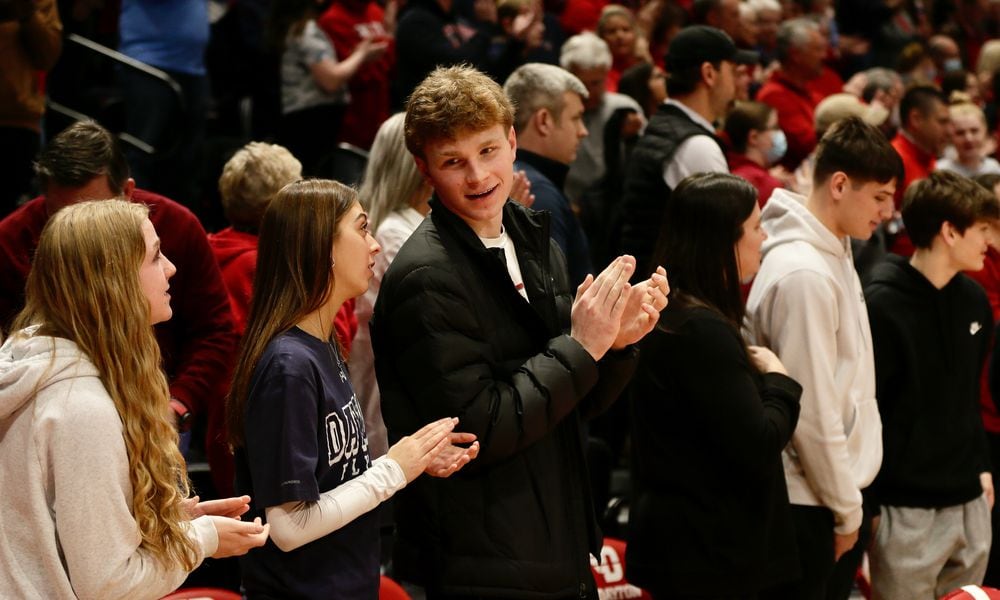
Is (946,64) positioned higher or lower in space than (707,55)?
lower

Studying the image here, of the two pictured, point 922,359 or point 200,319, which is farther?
point 922,359

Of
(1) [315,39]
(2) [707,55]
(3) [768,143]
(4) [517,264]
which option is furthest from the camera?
(1) [315,39]

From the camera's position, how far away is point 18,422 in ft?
8.09

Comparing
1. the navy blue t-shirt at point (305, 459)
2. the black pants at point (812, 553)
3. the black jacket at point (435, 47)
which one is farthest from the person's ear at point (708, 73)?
the navy blue t-shirt at point (305, 459)

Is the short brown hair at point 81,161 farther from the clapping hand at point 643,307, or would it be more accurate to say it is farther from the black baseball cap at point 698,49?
the black baseball cap at point 698,49

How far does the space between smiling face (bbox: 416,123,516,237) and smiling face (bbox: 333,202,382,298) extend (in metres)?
0.20

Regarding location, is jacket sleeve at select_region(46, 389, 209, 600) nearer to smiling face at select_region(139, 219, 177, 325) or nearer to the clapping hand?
smiling face at select_region(139, 219, 177, 325)

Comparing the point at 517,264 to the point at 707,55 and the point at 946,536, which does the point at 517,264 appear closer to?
the point at 946,536

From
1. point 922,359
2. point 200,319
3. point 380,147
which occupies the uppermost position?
point 380,147

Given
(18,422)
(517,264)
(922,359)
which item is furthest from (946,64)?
(18,422)

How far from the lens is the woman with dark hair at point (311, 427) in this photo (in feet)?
9.04

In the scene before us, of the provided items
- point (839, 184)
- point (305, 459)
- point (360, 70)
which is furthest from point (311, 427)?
point (360, 70)

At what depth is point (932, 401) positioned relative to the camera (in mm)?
4504

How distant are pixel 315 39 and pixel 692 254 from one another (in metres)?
3.99
